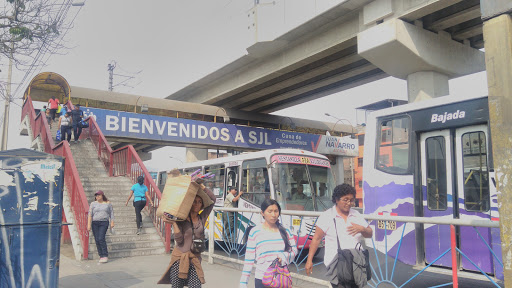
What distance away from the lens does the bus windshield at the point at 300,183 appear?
459 inches

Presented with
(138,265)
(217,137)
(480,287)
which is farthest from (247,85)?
(480,287)

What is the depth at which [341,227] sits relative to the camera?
4.34 metres

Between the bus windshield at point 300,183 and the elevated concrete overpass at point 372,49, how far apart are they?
638 cm

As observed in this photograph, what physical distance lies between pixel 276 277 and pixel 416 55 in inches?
560

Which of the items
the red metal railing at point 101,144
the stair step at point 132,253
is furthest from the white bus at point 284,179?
the red metal railing at point 101,144

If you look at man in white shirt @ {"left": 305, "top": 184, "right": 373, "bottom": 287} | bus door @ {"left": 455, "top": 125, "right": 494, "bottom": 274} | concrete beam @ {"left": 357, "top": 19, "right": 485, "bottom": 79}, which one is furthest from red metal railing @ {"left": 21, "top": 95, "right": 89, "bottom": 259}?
concrete beam @ {"left": 357, "top": 19, "right": 485, "bottom": 79}

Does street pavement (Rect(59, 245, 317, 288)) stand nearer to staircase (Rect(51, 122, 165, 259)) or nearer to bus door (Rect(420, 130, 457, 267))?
staircase (Rect(51, 122, 165, 259))

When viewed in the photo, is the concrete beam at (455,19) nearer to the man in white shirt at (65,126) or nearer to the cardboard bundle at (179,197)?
the cardboard bundle at (179,197)

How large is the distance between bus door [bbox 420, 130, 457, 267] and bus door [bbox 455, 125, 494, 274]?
0.17 meters

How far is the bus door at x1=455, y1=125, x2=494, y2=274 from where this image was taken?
22.1 ft

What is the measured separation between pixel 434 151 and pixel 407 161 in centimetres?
53

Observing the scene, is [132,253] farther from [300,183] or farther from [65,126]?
[65,126]

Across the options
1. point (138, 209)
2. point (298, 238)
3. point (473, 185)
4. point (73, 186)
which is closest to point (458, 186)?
point (473, 185)

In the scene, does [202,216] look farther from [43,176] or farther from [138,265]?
[138,265]
